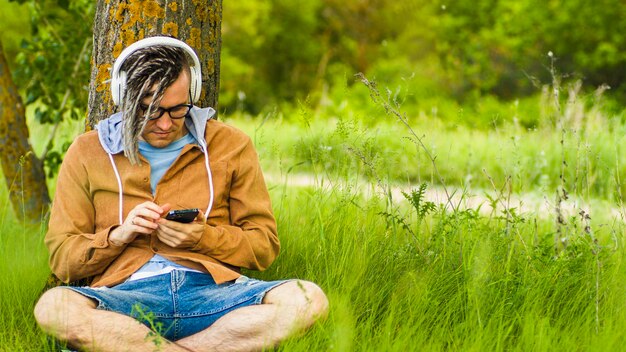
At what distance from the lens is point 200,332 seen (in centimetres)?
344

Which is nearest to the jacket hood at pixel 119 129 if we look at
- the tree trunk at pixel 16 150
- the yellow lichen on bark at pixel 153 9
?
the yellow lichen on bark at pixel 153 9

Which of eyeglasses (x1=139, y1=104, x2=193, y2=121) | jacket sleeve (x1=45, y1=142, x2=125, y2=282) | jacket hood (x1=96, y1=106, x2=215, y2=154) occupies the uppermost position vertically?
eyeglasses (x1=139, y1=104, x2=193, y2=121)

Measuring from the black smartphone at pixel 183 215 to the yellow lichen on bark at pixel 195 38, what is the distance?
108cm

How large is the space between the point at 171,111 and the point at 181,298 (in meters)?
0.71

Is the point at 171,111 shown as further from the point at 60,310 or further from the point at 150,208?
the point at 60,310

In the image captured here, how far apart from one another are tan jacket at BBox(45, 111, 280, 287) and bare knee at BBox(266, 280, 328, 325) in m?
0.25

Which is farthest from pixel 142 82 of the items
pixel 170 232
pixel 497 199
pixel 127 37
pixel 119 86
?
pixel 497 199

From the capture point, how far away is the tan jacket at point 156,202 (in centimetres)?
356

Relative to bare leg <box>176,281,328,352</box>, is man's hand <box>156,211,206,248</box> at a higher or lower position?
higher

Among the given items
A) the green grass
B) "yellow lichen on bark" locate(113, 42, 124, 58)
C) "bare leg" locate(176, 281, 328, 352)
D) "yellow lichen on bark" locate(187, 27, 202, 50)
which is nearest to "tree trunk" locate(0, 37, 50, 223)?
the green grass

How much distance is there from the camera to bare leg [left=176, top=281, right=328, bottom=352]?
334 cm

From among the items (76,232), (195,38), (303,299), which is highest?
(195,38)

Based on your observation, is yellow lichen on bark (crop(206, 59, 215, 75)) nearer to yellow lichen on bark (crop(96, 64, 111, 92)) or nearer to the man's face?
yellow lichen on bark (crop(96, 64, 111, 92))

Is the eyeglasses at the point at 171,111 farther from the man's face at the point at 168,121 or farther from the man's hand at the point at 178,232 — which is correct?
the man's hand at the point at 178,232
